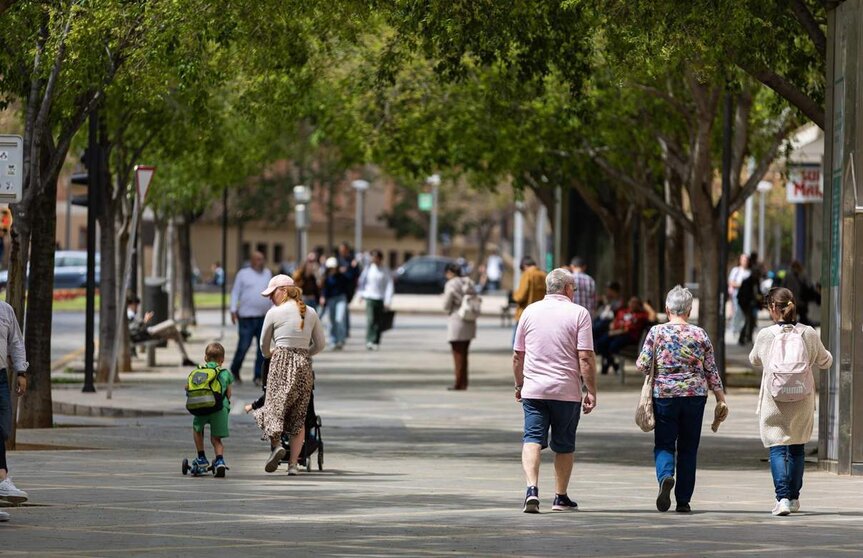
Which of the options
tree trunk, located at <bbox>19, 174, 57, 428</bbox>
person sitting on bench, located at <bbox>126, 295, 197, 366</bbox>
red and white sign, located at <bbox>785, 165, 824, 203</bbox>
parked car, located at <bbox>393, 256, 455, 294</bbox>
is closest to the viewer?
tree trunk, located at <bbox>19, 174, 57, 428</bbox>

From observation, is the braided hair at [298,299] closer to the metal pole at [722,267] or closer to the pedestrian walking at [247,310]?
the pedestrian walking at [247,310]

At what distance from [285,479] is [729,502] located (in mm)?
3348

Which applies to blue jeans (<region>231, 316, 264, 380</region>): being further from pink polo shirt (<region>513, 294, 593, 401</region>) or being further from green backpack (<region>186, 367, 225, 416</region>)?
pink polo shirt (<region>513, 294, 593, 401</region>)

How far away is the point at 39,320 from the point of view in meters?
18.7

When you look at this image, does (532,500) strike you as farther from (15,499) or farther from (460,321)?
(460,321)

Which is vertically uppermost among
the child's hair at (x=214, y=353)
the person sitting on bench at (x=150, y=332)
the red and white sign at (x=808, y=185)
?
the red and white sign at (x=808, y=185)

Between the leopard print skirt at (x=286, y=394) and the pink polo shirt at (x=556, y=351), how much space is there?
2.81 metres

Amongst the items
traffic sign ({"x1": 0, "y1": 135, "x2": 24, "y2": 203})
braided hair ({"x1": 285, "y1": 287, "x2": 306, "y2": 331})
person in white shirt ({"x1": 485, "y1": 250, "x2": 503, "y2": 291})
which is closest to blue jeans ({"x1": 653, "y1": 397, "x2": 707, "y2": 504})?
braided hair ({"x1": 285, "y1": 287, "x2": 306, "y2": 331})

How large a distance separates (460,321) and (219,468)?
1074cm

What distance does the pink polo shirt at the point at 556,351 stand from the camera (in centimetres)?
1237

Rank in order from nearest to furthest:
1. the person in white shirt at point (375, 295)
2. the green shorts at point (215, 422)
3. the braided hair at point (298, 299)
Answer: the green shorts at point (215, 422) < the braided hair at point (298, 299) < the person in white shirt at point (375, 295)

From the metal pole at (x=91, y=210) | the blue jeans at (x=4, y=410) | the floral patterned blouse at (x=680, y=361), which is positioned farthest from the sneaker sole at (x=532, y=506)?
the metal pole at (x=91, y=210)

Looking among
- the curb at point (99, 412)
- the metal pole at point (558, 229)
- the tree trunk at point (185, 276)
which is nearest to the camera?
the curb at point (99, 412)

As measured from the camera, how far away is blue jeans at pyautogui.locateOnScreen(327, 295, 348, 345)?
35094mm
